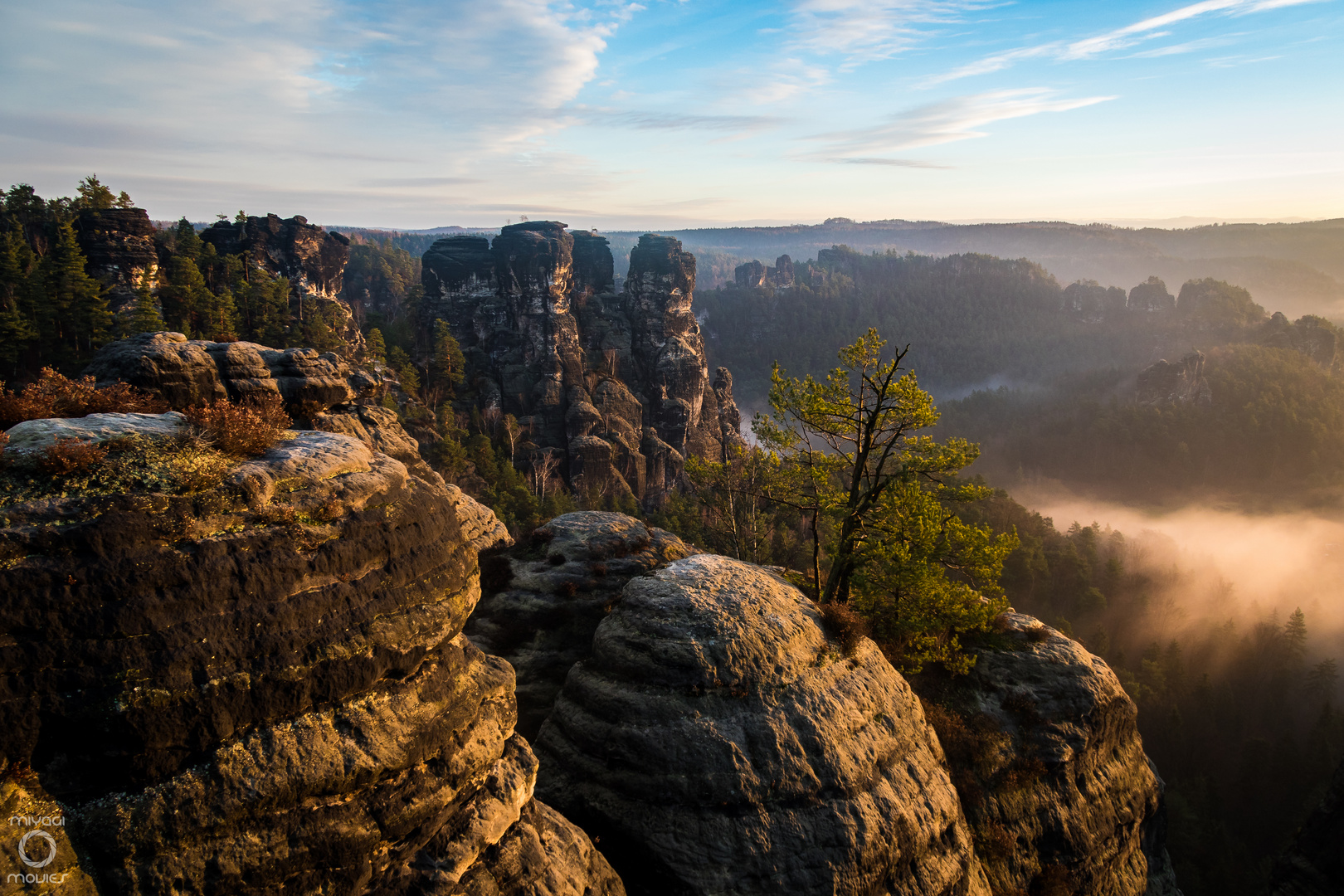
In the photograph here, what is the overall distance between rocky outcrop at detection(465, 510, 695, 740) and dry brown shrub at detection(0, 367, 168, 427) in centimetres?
1230

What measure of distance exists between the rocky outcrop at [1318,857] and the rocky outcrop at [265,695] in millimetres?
35168

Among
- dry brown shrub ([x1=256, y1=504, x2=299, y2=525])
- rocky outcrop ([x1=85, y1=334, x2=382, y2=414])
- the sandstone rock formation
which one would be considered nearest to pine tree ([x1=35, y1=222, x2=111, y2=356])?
rocky outcrop ([x1=85, y1=334, x2=382, y2=414])

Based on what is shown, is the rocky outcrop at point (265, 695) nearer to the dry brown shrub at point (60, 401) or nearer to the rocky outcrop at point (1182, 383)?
the dry brown shrub at point (60, 401)

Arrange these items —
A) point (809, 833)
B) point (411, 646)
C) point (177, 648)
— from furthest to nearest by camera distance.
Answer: point (809, 833) < point (411, 646) < point (177, 648)

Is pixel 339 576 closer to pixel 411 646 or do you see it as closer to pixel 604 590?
pixel 411 646

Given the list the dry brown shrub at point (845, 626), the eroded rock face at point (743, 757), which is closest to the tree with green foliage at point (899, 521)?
the dry brown shrub at point (845, 626)

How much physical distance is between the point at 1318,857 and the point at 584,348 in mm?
104628

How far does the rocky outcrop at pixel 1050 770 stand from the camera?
20.8 meters

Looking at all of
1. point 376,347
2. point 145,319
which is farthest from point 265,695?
point 376,347

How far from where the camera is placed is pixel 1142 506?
153m

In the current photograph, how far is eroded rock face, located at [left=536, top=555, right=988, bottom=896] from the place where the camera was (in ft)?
50.3

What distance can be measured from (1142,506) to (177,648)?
191m

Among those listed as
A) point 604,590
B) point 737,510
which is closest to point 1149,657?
point 737,510

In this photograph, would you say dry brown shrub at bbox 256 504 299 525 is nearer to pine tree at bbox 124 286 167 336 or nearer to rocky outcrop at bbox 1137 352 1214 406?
pine tree at bbox 124 286 167 336
